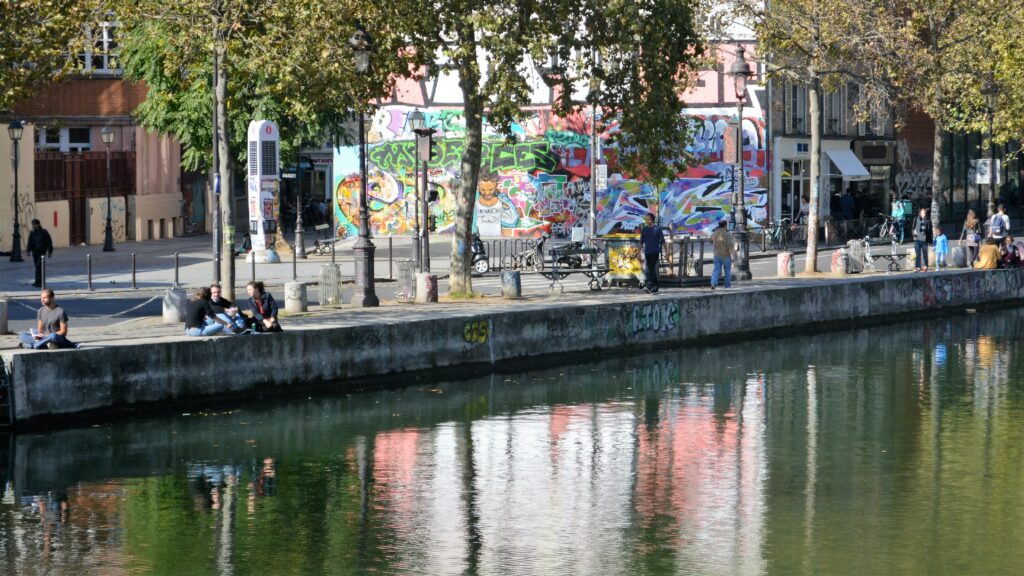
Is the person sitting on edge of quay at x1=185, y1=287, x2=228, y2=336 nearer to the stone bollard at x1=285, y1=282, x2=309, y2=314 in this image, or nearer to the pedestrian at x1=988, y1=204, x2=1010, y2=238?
the stone bollard at x1=285, y1=282, x2=309, y2=314

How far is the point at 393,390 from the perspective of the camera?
27.0 meters

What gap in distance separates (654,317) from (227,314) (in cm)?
1014

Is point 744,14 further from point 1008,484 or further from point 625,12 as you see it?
point 1008,484

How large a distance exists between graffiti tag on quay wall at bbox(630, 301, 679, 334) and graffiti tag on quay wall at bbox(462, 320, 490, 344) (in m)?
4.18

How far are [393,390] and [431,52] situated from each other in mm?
8886

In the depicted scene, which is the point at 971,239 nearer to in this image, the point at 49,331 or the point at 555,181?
the point at 555,181

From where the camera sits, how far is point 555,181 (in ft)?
212

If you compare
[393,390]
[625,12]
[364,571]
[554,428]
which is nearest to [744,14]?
[625,12]

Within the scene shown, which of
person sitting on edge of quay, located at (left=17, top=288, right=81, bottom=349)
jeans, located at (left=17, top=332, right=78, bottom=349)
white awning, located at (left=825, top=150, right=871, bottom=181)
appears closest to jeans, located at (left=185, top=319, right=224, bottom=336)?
person sitting on edge of quay, located at (left=17, top=288, right=81, bottom=349)

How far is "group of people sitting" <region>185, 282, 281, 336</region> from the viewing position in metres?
25.4

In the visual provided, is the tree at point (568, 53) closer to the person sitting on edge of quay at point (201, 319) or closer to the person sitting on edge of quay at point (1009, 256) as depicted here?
the person sitting on edge of quay at point (201, 319)

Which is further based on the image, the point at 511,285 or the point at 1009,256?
the point at 1009,256

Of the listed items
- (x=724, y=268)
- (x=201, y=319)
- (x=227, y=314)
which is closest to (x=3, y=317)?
(x=201, y=319)

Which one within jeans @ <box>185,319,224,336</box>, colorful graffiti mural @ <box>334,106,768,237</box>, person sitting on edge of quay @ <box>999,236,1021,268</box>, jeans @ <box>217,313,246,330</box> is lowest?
jeans @ <box>185,319,224,336</box>
